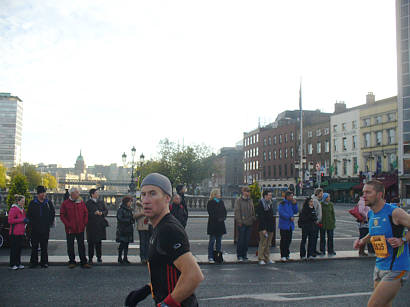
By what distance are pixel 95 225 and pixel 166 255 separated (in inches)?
354

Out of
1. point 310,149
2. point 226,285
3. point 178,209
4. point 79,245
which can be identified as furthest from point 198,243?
point 310,149

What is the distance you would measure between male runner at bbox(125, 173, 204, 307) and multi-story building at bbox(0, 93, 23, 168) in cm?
17248

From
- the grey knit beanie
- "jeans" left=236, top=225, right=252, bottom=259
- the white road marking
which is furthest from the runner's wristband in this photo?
"jeans" left=236, top=225, right=252, bottom=259

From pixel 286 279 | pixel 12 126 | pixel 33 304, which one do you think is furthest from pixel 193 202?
pixel 12 126

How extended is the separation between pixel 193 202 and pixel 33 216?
28.6m

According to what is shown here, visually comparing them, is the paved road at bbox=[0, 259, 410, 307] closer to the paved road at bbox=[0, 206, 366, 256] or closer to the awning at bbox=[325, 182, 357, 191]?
the paved road at bbox=[0, 206, 366, 256]

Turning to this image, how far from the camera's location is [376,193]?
523 centimetres

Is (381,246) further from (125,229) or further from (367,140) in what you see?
(367,140)

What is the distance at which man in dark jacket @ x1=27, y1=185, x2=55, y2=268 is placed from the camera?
417 inches

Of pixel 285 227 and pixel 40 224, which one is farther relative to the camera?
pixel 285 227

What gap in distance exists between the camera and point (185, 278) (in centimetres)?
261

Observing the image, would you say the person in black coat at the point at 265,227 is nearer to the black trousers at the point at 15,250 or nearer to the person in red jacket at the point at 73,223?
the person in red jacket at the point at 73,223

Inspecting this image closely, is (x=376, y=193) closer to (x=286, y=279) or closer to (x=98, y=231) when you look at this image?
(x=286, y=279)

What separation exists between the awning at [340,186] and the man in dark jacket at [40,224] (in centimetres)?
5179
